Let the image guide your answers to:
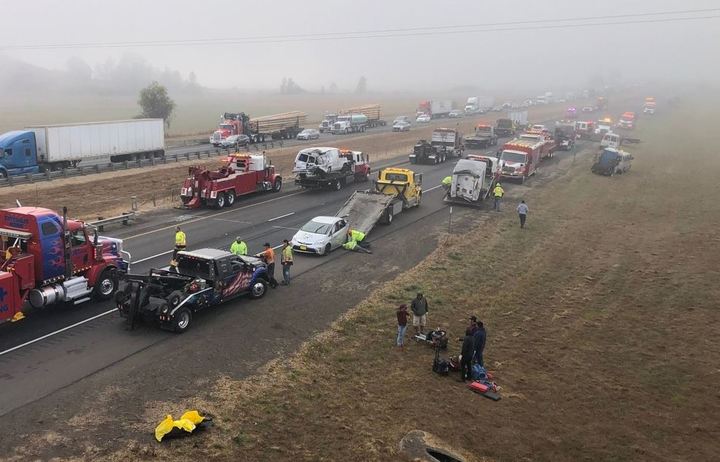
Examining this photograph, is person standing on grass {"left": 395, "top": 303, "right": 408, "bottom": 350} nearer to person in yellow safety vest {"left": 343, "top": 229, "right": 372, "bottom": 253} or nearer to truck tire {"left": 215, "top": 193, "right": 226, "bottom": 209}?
person in yellow safety vest {"left": 343, "top": 229, "right": 372, "bottom": 253}

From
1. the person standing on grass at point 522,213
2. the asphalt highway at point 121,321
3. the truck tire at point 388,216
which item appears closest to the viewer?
the asphalt highway at point 121,321

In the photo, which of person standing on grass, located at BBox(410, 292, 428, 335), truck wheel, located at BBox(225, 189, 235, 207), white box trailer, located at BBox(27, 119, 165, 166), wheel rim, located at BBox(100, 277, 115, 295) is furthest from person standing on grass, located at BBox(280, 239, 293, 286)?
white box trailer, located at BBox(27, 119, 165, 166)

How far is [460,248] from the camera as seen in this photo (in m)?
26.0

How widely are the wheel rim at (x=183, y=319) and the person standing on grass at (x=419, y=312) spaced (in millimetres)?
6527

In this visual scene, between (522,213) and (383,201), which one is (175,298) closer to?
(383,201)

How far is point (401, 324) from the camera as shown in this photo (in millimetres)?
15500

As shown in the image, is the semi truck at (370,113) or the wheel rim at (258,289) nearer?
the wheel rim at (258,289)

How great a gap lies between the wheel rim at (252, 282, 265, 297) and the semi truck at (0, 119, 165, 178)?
2865 centimetres

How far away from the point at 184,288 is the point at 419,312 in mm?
6929

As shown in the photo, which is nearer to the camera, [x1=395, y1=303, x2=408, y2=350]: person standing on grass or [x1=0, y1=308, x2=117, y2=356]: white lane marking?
[x1=0, y1=308, x2=117, y2=356]: white lane marking

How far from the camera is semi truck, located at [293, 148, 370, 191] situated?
124 ft

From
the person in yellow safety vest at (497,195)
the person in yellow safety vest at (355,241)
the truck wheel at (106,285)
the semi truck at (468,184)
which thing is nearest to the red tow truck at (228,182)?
the person in yellow safety vest at (355,241)

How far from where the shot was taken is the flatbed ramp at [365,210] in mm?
27344

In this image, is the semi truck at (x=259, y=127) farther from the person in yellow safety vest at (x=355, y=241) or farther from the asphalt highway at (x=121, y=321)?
the person in yellow safety vest at (x=355, y=241)
